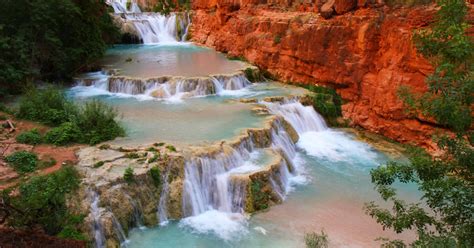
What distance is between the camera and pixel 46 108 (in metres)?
11.2

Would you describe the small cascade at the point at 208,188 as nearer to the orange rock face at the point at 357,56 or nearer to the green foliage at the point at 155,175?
the green foliage at the point at 155,175

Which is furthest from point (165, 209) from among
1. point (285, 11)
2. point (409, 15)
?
point (285, 11)

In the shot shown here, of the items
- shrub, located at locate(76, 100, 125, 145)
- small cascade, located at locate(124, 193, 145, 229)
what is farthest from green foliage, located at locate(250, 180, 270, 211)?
shrub, located at locate(76, 100, 125, 145)

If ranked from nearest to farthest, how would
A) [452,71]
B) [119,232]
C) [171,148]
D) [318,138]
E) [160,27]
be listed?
[452,71]
[119,232]
[171,148]
[318,138]
[160,27]

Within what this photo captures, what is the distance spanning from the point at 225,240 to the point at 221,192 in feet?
4.91

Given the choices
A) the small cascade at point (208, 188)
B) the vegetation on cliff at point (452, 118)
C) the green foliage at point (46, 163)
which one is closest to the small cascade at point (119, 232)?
the small cascade at point (208, 188)

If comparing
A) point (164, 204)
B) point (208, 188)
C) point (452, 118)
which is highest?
point (452, 118)

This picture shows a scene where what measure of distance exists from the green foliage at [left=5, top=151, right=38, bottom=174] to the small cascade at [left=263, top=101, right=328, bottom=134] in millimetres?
7400

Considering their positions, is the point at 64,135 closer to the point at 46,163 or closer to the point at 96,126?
the point at 96,126

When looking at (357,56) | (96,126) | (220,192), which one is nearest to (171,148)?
(220,192)

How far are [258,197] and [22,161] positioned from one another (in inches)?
202

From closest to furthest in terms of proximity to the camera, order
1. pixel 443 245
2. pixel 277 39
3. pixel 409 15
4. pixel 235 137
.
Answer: pixel 443 245 → pixel 235 137 → pixel 409 15 → pixel 277 39

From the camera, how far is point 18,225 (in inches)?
267

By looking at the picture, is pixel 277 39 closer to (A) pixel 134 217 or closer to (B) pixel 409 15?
(B) pixel 409 15
